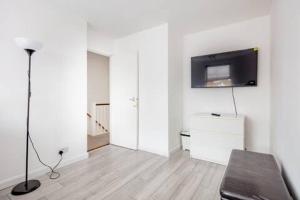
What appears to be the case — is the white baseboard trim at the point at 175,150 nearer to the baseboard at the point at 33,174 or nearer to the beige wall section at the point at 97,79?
the baseboard at the point at 33,174

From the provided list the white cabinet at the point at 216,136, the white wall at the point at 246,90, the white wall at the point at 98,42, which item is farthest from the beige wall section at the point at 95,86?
the white cabinet at the point at 216,136

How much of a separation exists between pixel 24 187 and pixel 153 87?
2.35 meters

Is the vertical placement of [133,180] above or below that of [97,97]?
below

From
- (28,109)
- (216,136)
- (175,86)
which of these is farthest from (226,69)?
(28,109)

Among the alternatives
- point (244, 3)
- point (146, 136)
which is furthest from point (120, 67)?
point (244, 3)

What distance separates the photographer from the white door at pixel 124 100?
329 cm

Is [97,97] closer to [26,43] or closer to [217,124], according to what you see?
[26,43]

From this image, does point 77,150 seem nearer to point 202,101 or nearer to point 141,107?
point 141,107

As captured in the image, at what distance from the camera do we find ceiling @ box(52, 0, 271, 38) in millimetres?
2252

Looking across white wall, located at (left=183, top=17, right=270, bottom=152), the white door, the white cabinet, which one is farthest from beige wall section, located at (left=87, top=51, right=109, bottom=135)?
the white cabinet

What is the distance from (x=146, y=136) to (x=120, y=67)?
161 centimetres

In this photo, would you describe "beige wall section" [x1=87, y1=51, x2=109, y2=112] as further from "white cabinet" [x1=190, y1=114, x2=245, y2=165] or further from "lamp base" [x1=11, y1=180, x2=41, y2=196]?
"white cabinet" [x1=190, y1=114, x2=245, y2=165]

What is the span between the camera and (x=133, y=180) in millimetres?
2096

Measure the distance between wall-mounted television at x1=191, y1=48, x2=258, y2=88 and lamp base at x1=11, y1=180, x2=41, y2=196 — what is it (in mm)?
2865
